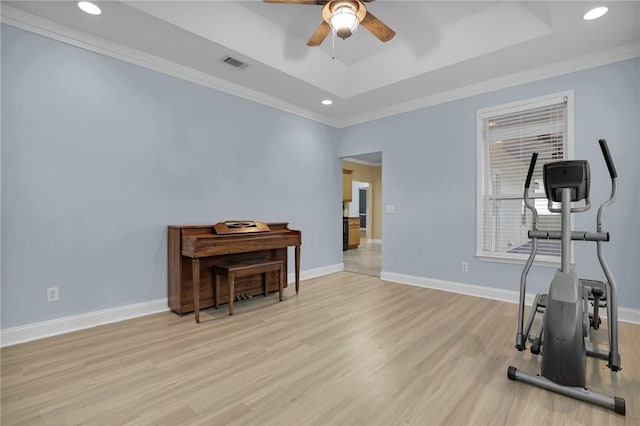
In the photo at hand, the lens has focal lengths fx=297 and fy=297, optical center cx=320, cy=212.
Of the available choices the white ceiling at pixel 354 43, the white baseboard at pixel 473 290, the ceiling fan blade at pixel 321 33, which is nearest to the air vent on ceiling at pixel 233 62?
the white ceiling at pixel 354 43

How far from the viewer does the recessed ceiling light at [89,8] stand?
234 centimetres

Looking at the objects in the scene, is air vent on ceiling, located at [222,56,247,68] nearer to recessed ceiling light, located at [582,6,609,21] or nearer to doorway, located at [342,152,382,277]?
recessed ceiling light, located at [582,6,609,21]

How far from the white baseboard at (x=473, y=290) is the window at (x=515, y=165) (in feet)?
1.40

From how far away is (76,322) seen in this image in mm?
2670

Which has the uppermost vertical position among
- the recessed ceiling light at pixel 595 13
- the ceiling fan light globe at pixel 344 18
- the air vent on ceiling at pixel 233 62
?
the recessed ceiling light at pixel 595 13

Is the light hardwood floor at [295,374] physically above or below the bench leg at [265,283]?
below

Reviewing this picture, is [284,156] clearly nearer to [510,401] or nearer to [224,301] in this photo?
[224,301]

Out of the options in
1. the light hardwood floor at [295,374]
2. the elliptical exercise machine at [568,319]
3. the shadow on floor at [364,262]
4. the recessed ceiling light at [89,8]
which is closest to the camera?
the light hardwood floor at [295,374]

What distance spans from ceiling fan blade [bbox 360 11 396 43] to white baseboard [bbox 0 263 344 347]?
336 centimetres

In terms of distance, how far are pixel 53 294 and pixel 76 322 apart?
32 cm

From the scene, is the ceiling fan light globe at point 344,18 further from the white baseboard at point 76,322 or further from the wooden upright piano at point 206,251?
the white baseboard at point 76,322

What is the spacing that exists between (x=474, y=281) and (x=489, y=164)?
4.95ft

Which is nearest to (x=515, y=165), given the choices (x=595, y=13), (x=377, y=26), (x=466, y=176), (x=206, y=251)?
(x=466, y=176)

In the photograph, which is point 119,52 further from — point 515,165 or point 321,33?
point 515,165
